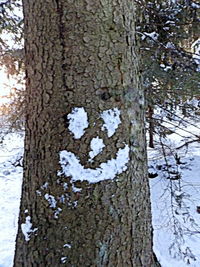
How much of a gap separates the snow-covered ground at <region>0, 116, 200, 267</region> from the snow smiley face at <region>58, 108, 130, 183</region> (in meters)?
1.47

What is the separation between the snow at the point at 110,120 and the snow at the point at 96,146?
0.04 m

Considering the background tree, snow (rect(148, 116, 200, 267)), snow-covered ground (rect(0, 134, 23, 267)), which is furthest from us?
the background tree

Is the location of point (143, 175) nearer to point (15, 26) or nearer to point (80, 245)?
point (80, 245)

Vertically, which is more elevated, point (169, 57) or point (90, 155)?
point (169, 57)

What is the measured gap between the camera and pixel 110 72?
3.07 feet

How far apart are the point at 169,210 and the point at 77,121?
3.82 meters

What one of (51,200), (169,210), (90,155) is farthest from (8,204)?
(90,155)

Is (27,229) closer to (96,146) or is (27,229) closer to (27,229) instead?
(27,229)

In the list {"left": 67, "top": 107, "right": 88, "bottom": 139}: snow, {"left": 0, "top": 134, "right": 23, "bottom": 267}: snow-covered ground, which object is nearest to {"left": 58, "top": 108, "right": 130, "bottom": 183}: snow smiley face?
{"left": 67, "top": 107, "right": 88, "bottom": 139}: snow

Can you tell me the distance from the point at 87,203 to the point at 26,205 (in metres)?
0.26

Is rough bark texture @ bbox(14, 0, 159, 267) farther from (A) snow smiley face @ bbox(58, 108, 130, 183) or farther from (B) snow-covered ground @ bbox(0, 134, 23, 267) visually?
(B) snow-covered ground @ bbox(0, 134, 23, 267)

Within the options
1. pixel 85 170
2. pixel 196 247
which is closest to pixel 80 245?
pixel 85 170

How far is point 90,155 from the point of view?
3.04ft

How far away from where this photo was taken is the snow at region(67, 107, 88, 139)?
36.2 inches
